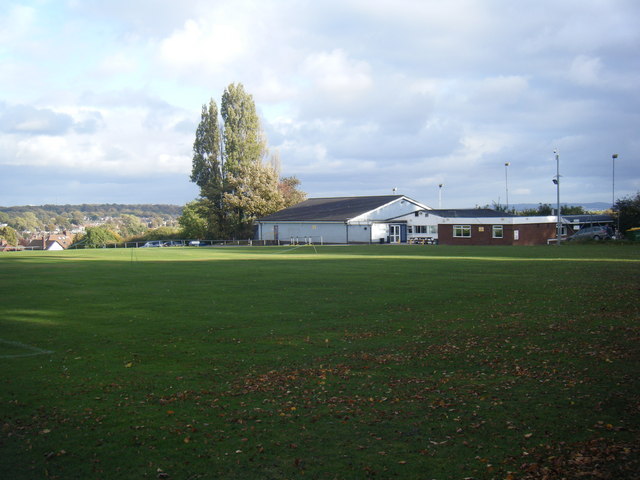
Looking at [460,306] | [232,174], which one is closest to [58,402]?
[460,306]

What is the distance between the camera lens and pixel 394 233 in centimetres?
7512

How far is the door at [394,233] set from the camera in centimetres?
7481

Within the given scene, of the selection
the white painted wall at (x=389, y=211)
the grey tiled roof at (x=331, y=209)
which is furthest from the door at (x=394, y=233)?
the grey tiled roof at (x=331, y=209)

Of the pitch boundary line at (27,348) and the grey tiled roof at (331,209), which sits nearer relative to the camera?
the pitch boundary line at (27,348)

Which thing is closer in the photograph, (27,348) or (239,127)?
(27,348)

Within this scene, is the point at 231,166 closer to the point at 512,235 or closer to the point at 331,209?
the point at 331,209

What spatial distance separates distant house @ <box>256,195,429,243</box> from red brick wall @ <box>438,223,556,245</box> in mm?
10706

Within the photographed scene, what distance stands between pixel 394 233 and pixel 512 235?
16787 millimetres

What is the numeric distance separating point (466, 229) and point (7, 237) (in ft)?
321

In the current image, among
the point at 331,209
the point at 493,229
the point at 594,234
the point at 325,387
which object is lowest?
the point at 325,387

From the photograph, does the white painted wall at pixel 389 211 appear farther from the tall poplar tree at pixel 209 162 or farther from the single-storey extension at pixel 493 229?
the tall poplar tree at pixel 209 162

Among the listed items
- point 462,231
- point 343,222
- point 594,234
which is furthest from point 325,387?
point 343,222

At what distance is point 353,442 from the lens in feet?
22.7

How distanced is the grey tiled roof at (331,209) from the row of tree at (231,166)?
420 cm
